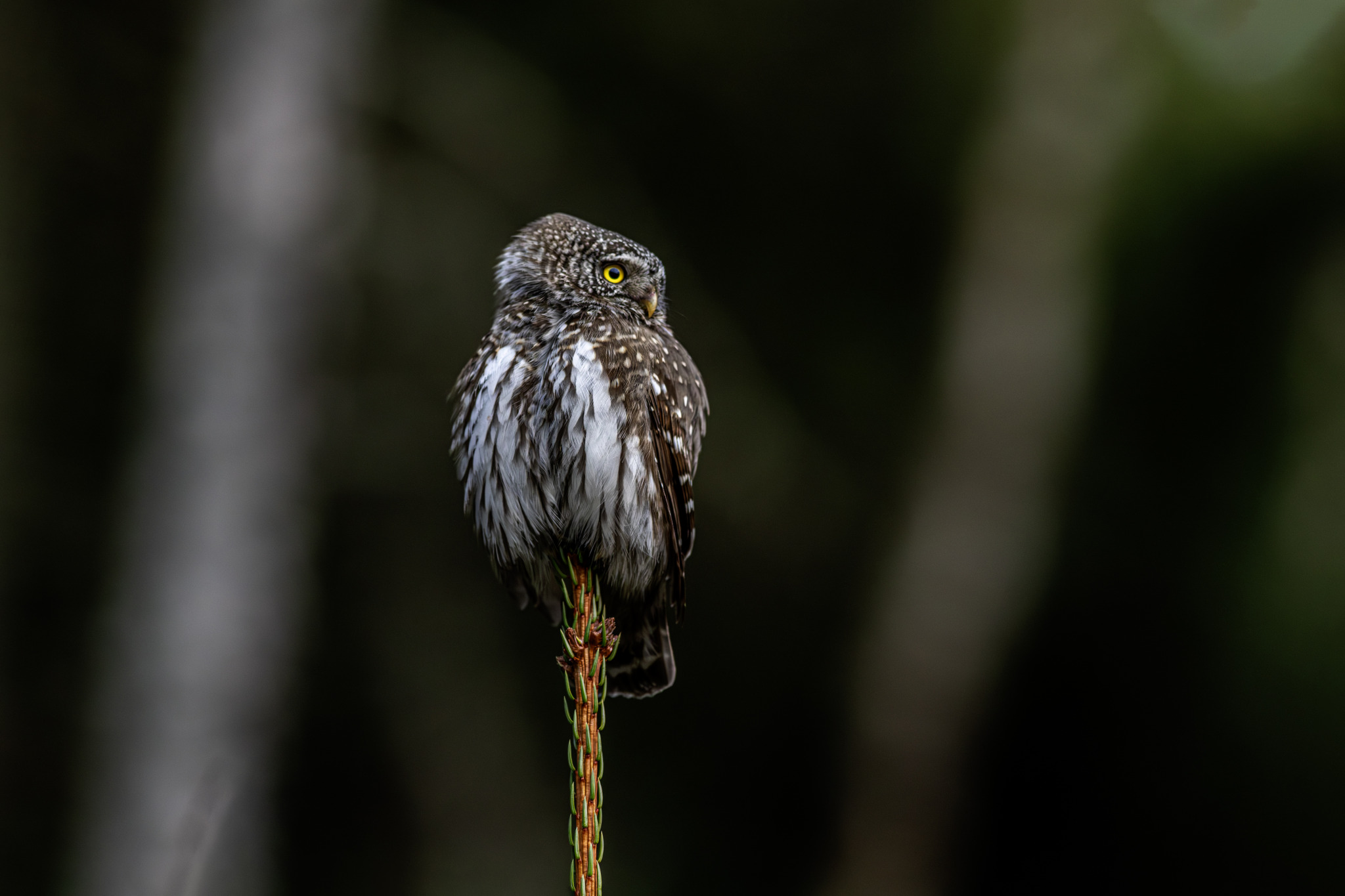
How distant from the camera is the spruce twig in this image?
1.68 metres

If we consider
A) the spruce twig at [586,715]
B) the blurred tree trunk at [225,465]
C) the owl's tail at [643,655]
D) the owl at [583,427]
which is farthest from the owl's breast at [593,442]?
the blurred tree trunk at [225,465]

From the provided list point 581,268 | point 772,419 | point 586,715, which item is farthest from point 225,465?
point 586,715

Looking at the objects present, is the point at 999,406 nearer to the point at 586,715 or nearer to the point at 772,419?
the point at 772,419

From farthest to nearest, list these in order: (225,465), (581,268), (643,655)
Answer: (225,465) < (643,655) < (581,268)

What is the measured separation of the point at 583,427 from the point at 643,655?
884 mm

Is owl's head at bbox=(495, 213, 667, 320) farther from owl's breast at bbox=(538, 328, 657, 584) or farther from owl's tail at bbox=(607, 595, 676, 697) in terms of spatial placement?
owl's tail at bbox=(607, 595, 676, 697)

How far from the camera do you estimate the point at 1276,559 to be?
3998 millimetres

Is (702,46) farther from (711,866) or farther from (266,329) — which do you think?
(711,866)

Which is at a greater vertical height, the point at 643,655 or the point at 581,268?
the point at 581,268

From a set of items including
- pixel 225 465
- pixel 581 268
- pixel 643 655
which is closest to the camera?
pixel 581 268

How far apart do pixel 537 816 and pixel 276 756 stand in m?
1.74

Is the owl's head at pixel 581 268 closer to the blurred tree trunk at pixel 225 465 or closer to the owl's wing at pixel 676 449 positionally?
the owl's wing at pixel 676 449

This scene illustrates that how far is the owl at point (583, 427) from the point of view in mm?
2598

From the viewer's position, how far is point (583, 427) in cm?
258
